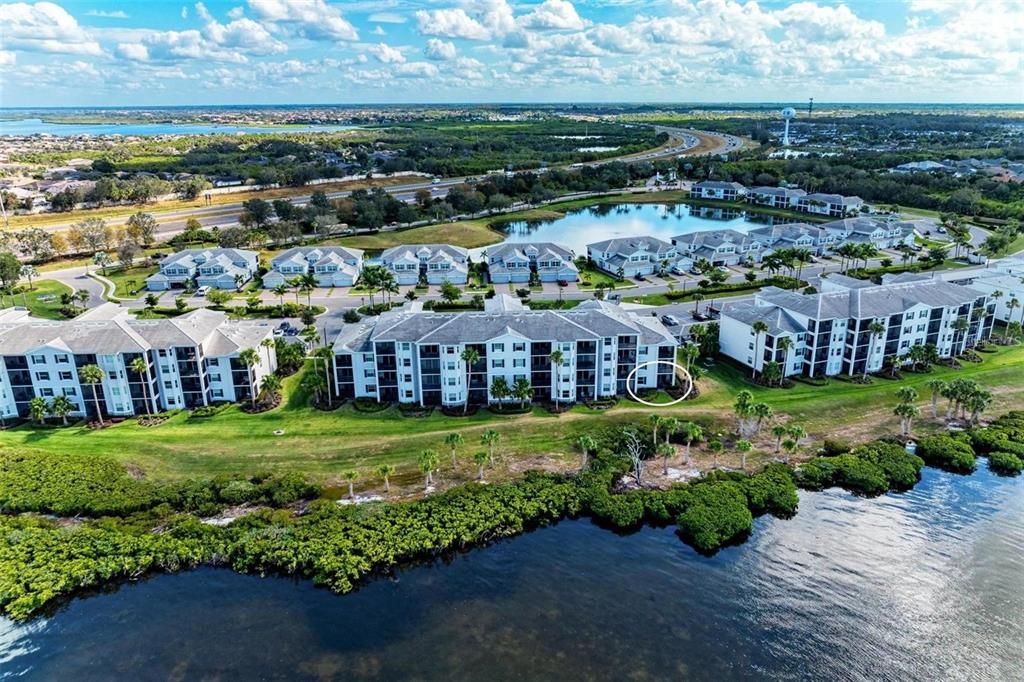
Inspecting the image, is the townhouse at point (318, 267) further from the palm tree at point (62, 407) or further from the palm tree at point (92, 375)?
the palm tree at point (62, 407)

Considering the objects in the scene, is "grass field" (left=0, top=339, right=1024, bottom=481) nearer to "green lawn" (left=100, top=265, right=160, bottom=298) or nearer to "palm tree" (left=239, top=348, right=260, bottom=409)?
"palm tree" (left=239, top=348, right=260, bottom=409)

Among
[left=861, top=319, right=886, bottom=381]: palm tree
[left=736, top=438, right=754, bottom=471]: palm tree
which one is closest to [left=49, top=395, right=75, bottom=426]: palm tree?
[left=736, top=438, right=754, bottom=471]: palm tree

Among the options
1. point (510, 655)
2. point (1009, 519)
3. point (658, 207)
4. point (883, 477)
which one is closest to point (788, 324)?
point (883, 477)

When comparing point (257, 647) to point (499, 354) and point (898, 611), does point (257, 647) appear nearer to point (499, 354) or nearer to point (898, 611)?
point (499, 354)

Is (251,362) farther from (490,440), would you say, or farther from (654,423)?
(654,423)

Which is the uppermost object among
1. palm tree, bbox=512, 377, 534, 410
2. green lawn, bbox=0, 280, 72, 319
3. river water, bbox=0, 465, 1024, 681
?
palm tree, bbox=512, 377, 534, 410

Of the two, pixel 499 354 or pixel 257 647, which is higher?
pixel 499 354
